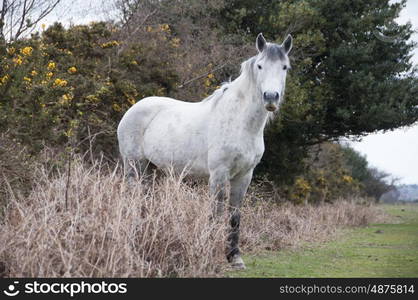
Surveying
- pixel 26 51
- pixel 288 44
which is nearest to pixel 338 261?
pixel 288 44

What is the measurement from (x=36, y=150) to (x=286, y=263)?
316 centimetres

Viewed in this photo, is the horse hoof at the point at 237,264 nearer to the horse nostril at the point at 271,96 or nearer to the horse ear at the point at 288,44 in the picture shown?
the horse nostril at the point at 271,96

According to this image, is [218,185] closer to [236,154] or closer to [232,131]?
[236,154]

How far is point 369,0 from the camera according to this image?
17.1 metres

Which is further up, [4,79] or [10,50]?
[10,50]

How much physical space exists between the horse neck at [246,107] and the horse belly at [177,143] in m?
0.44

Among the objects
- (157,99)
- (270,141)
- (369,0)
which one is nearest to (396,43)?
(369,0)

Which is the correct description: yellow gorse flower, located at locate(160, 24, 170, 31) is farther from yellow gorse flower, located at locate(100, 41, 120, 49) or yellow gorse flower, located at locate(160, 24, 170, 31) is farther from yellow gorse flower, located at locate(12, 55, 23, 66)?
yellow gorse flower, located at locate(12, 55, 23, 66)

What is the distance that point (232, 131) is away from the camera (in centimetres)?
621

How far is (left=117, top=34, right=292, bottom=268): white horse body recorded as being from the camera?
234 inches

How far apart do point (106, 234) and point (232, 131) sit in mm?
2110

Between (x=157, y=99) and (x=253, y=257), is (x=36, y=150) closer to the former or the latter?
(x=157, y=99)

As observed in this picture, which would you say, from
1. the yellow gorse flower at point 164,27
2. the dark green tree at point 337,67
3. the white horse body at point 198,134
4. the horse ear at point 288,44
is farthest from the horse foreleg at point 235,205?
the dark green tree at point 337,67

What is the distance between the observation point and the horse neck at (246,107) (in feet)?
20.4
